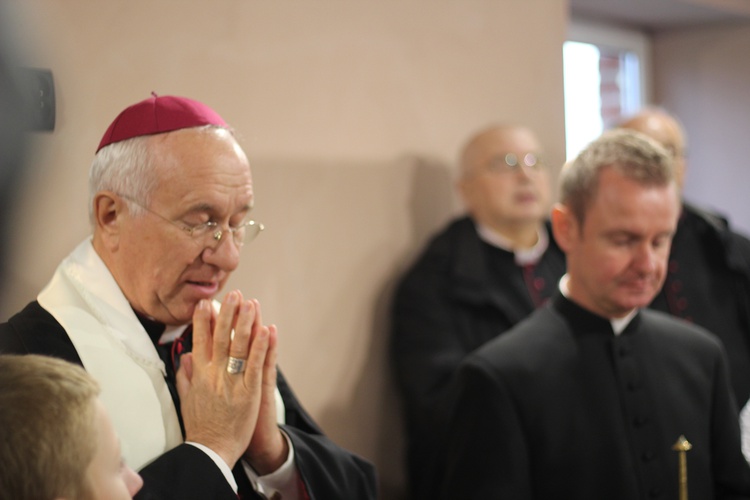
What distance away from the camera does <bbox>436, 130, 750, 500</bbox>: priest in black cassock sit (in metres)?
2.79

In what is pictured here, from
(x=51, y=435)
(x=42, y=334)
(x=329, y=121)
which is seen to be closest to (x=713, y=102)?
(x=329, y=121)

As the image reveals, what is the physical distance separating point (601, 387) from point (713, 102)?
468 centimetres

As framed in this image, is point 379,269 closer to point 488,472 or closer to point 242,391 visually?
point 488,472

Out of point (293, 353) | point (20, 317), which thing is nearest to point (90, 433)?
point (20, 317)

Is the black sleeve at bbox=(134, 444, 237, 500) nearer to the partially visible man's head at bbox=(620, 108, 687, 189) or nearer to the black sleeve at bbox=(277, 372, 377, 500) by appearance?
the black sleeve at bbox=(277, 372, 377, 500)

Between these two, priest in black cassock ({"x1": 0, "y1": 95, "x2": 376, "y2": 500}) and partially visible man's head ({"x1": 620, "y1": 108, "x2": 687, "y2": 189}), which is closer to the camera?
priest in black cassock ({"x1": 0, "y1": 95, "x2": 376, "y2": 500})

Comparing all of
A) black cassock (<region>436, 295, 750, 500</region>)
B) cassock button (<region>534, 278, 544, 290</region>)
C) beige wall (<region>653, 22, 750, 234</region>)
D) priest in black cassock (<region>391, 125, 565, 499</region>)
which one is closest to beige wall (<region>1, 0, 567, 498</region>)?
priest in black cassock (<region>391, 125, 565, 499</region>)

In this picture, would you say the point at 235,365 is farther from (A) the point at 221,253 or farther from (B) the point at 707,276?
(B) the point at 707,276

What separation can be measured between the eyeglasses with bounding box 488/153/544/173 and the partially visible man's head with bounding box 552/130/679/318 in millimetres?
1493

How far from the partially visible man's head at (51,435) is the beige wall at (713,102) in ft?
20.8

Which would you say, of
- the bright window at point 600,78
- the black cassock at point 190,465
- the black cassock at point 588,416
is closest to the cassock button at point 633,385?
the black cassock at point 588,416

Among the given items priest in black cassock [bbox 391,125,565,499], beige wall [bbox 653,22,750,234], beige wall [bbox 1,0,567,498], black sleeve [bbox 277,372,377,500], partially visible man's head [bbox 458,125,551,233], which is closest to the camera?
black sleeve [bbox 277,372,377,500]

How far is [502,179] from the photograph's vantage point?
446 centimetres

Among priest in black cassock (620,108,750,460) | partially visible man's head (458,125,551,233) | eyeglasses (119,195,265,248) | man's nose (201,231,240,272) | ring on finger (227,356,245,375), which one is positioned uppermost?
eyeglasses (119,195,265,248)
